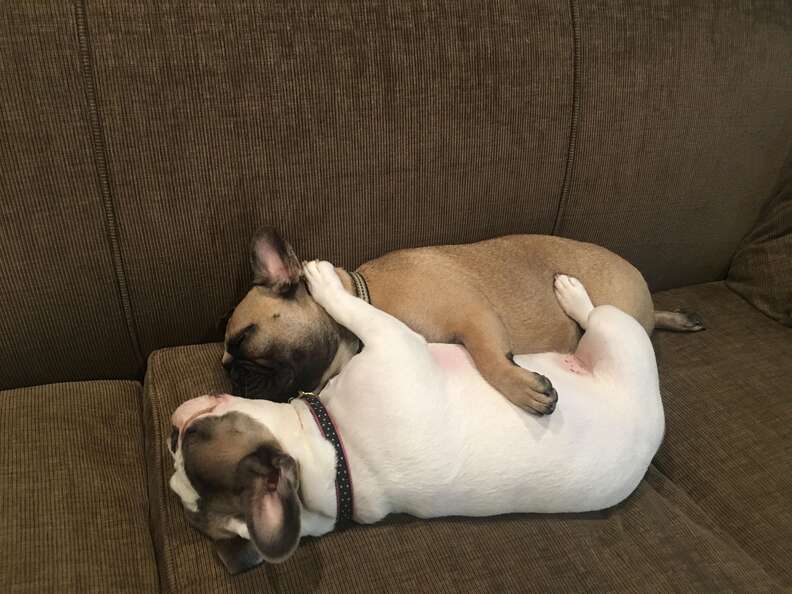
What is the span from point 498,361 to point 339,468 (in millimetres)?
476

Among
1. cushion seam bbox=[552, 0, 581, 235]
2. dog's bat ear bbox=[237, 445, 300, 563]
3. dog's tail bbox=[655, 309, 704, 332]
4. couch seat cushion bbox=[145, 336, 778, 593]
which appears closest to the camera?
dog's bat ear bbox=[237, 445, 300, 563]

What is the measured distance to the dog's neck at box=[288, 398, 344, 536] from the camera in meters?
1.38

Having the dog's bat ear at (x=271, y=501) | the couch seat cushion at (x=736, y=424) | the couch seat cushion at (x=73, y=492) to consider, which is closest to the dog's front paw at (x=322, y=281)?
the dog's bat ear at (x=271, y=501)

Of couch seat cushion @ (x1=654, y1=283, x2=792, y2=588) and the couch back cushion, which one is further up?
the couch back cushion

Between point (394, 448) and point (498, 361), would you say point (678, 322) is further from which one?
point (394, 448)

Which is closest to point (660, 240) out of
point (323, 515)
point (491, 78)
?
point (491, 78)

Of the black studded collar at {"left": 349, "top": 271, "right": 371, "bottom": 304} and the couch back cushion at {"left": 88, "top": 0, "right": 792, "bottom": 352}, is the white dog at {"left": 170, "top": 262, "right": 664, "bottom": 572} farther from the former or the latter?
the couch back cushion at {"left": 88, "top": 0, "right": 792, "bottom": 352}

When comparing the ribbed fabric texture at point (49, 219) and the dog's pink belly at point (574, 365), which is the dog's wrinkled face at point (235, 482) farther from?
the dog's pink belly at point (574, 365)

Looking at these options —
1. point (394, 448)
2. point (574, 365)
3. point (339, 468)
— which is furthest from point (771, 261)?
point (339, 468)

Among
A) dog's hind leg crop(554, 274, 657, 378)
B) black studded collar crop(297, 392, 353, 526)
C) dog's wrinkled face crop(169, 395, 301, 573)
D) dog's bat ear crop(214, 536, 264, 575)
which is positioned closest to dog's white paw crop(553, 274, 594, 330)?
dog's hind leg crop(554, 274, 657, 378)

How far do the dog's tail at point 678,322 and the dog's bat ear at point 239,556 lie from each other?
1.51m

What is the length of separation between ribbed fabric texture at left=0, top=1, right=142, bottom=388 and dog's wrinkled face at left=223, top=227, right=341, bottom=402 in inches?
13.7

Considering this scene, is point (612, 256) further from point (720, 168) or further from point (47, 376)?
point (47, 376)

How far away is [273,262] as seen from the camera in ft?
5.30
